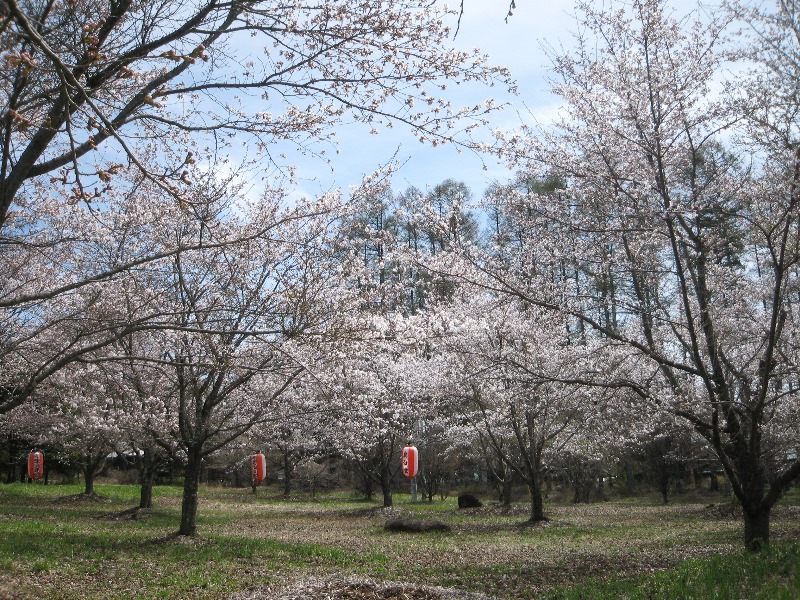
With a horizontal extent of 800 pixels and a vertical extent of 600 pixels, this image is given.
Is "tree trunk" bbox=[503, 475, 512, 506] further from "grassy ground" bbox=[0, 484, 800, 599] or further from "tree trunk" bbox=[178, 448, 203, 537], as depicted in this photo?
"tree trunk" bbox=[178, 448, 203, 537]

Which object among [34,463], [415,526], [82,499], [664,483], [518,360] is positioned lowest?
[82,499]

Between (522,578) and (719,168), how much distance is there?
19.8 ft

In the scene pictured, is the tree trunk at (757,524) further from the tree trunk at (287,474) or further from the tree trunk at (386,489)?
the tree trunk at (287,474)

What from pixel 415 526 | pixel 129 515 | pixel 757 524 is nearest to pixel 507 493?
pixel 415 526

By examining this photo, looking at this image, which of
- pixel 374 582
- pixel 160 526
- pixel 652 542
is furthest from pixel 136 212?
pixel 652 542

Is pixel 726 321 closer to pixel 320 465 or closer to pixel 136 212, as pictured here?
→ pixel 136 212

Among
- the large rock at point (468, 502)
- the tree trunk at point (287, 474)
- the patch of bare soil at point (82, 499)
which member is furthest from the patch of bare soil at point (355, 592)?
the tree trunk at point (287, 474)

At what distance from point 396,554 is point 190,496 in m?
4.21

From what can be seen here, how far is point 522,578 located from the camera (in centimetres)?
820

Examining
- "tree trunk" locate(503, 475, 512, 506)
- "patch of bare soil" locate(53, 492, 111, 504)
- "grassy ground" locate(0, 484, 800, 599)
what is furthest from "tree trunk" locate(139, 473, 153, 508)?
"tree trunk" locate(503, 475, 512, 506)

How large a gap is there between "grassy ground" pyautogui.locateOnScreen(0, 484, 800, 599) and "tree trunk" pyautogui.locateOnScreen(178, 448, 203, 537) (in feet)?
1.25

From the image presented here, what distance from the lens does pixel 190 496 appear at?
1234 centimetres

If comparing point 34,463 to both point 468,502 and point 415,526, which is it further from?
point 468,502

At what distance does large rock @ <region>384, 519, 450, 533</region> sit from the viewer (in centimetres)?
1432
